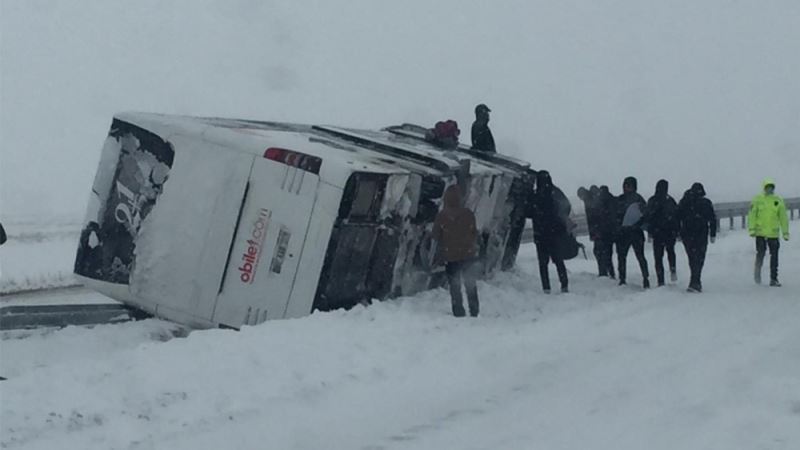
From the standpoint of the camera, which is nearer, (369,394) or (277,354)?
(369,394)

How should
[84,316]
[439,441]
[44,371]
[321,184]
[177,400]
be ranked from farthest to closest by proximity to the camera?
[84,316], [321,184], [44,371], [177,400], [439,441]

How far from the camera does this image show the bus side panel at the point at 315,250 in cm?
1095

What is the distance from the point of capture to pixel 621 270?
653 inches

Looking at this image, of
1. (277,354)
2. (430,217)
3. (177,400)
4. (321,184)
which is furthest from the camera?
(430,217)

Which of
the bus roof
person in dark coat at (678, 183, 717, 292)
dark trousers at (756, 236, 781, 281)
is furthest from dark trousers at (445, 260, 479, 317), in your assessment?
dark trousers at (756, 236, 781, 281)

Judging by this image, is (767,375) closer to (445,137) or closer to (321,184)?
(321,184)

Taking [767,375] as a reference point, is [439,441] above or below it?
below

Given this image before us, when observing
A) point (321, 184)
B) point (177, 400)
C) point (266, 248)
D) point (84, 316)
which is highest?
point (321, 184)

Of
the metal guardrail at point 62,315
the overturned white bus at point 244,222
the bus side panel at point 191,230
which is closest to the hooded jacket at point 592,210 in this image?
the overturned white bus at point 244,222

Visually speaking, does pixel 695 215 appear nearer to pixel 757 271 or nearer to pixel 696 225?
pixel 696 225

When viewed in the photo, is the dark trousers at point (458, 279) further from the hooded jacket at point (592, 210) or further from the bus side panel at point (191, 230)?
the hooded jacket at point (592, 210)

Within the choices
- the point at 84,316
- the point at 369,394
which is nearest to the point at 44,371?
the point at 369,394

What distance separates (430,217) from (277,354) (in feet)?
13.7

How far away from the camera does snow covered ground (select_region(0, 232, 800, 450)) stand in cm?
690
